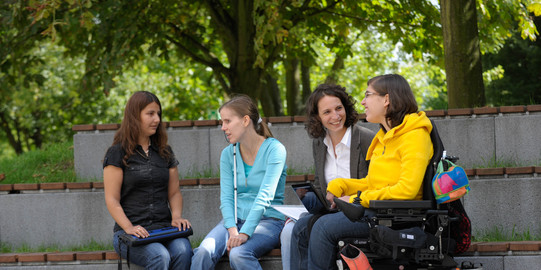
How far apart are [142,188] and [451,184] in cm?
269

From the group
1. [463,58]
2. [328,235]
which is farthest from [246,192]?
[463,58]

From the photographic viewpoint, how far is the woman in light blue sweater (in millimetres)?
5426

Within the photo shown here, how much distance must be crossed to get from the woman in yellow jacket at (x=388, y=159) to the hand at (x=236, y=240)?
66 cm

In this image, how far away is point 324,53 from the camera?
24.4 metres

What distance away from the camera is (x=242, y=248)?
5.37 m

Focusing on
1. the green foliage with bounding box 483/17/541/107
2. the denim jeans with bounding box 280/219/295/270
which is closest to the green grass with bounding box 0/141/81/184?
the denim jeans with bounding box 280/219/295/270

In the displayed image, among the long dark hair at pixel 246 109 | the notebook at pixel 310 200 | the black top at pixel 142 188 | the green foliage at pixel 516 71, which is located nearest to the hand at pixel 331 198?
the notebook at pixel 310 200

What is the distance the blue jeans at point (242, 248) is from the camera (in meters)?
5.33

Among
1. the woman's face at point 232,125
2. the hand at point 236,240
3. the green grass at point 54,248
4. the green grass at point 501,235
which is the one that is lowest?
the green grass at point 54,248

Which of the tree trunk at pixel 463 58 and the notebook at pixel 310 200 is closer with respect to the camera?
the notebook at pixel 310 200

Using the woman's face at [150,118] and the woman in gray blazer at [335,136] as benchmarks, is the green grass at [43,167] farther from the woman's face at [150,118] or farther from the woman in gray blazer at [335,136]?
the woman in gray blazer at [335,136]

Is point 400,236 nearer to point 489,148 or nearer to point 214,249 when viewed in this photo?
point 214,249

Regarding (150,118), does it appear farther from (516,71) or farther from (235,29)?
(516,71)

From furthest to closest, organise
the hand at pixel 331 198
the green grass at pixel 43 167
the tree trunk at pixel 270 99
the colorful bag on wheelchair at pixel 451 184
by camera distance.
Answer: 1. the tree trunk at pixel 270 99
2. the green grass at pixel 43 167
3. the hand at pixel 331 198
4. the colorful bag on wheelchair at pixel 451 184
